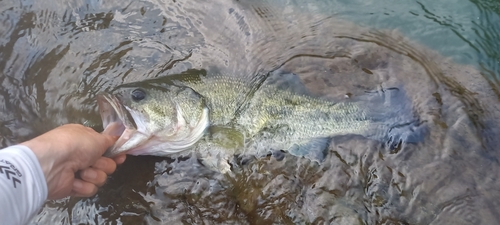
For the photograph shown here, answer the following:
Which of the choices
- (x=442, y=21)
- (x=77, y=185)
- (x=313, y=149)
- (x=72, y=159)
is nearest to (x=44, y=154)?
(x=72, y=159)

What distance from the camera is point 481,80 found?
4352 millimetres

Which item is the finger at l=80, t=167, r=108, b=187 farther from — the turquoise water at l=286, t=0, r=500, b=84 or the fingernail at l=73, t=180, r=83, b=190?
the turquoise water at l=286, t=0, r=500, b=84

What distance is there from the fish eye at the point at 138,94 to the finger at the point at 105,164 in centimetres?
57

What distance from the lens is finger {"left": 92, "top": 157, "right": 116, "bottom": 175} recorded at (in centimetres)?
316

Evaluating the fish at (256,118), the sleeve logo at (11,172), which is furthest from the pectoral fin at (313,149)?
the sleeve logo at (11,172)

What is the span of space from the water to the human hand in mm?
488

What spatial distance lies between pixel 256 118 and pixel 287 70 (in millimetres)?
782

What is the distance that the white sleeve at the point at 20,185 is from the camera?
2273 mm

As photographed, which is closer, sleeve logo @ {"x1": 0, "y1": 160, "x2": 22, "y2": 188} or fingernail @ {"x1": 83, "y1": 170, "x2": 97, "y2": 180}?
sleeve logo @ {"x1": 0, "y1": 160, "x2": 22, "y2": 188}

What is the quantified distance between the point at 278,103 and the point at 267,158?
0.57m

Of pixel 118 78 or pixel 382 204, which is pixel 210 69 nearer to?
pixel 118 78

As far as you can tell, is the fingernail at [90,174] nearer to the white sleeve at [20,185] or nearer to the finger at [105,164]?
the finger at [105,164]

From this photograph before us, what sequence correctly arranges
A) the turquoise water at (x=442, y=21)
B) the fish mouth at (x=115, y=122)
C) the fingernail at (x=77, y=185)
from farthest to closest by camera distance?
the turquoise water at (x=442, y=21), the fish mouth at (x=115, y=122), the fingernail at (x=77, y=185)

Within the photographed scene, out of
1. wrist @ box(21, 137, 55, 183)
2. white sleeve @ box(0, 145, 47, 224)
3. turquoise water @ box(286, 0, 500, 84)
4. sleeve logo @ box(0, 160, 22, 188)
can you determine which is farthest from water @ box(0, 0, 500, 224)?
sleeve logo @ box(0, 160, 22, 188)
